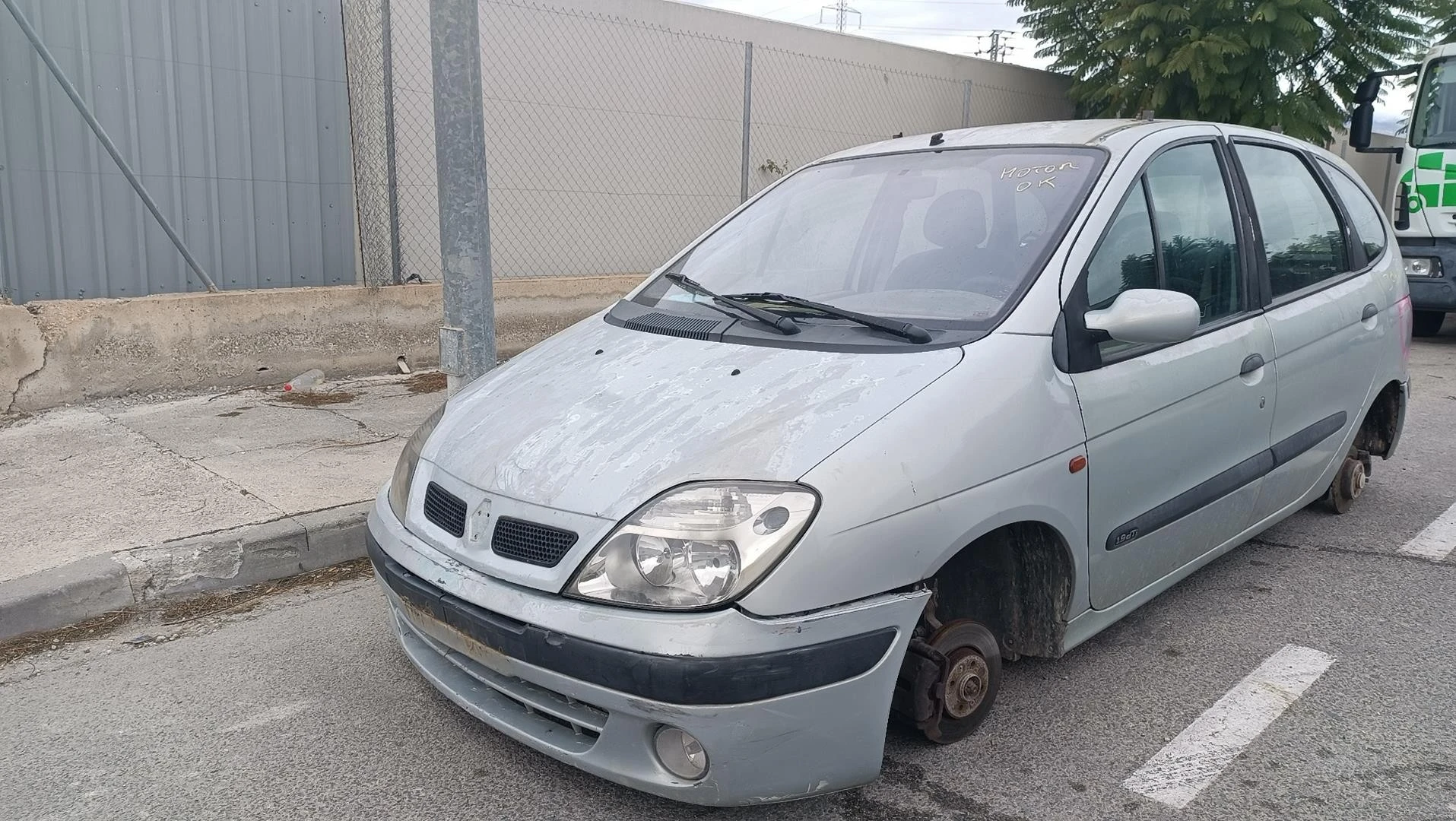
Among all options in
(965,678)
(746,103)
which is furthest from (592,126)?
(965,678)

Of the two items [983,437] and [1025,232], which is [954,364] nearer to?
[983,437]

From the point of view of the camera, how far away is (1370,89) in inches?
353

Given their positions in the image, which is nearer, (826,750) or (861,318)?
(826,750)

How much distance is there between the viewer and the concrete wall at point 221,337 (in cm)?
592

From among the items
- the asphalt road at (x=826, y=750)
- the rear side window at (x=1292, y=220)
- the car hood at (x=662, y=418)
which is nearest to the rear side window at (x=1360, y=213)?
the rear side window at (x=1292, y=220)

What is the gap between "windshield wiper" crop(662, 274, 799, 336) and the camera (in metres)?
3.02

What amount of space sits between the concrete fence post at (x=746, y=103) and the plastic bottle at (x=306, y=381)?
388 cm

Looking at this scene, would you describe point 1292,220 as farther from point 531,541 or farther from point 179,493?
point 179,493

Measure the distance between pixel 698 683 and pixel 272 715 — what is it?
5.17ft

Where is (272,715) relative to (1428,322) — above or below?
below

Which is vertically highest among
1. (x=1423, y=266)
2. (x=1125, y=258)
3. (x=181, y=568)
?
(x=1125, y=258)

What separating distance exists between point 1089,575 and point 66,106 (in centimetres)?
629

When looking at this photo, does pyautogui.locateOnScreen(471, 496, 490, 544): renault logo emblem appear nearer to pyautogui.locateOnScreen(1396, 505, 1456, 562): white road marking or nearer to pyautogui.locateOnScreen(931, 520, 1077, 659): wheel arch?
pyautogui.locateOnScreen(931, 520, 1077, 659): wheel arch

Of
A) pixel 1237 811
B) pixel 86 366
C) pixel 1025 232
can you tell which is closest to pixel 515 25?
pixel 86 366
